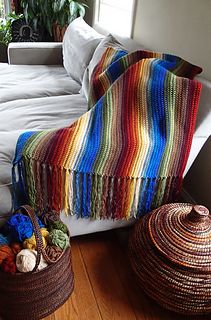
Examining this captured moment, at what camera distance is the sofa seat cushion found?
6.49 ft

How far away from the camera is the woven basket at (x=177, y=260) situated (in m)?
1.05

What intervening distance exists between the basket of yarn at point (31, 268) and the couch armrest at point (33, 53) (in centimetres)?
182

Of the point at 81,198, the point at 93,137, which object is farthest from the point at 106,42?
the point at 81,198

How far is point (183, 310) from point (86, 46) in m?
1.73

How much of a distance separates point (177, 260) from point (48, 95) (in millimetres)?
1406

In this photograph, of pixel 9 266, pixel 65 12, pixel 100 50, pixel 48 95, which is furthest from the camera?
pixel 65 12

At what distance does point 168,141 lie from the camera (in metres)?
1.14

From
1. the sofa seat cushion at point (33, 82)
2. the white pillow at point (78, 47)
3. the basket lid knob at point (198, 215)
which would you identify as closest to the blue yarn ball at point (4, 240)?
the basket lid knob at point (198, 215)

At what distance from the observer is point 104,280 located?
1.30 metres

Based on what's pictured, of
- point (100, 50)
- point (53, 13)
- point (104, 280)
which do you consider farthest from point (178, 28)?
point (53, 13)

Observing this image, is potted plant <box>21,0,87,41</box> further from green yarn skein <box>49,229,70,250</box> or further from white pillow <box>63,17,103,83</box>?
green yarn skein <box>49,229,70,250</box>

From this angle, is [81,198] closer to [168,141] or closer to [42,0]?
[168,141]

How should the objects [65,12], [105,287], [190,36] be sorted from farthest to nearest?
[65,12] → [190,36] → [105,287]

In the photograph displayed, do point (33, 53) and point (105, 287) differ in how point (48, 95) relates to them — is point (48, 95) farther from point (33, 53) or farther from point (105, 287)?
point (105, 287)
